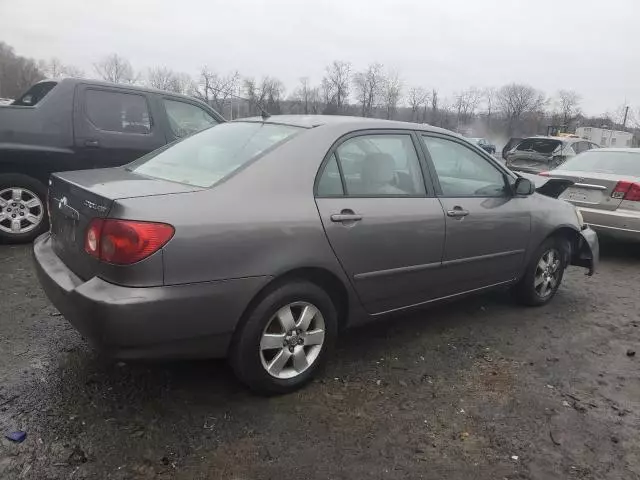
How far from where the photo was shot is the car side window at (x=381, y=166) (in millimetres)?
3154

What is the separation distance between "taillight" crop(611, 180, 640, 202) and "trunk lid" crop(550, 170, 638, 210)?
0.04 meters

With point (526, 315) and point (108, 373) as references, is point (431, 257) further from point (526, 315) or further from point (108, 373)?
point (108, 373)

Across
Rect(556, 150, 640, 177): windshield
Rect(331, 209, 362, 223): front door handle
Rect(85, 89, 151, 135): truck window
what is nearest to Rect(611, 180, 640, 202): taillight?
Rect(556, 150, 640, 177): windshield

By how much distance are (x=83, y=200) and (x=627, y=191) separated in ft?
20.3

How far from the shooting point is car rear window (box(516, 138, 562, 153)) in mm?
12391

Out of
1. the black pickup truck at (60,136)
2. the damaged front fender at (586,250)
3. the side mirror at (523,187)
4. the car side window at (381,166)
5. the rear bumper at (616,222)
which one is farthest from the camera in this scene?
the rear bumper at (616,222)

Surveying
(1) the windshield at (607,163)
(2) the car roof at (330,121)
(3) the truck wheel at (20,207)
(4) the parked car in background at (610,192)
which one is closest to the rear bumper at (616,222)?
(4) the parked car in background at (610,192)

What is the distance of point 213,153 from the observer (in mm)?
3193

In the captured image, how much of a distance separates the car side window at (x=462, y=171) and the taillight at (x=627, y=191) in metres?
3.15

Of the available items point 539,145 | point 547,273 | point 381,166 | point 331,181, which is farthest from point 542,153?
point 331,181

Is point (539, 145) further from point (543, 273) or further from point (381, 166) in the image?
point (381, 166)

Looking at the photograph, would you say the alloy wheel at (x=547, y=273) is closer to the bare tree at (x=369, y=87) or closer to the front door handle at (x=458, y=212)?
the front door handle at (x=458, y=212)

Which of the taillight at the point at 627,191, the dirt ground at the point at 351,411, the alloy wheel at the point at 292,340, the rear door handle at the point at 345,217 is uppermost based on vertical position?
the taillight at the point at 627,191

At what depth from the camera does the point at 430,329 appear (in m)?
4.01
